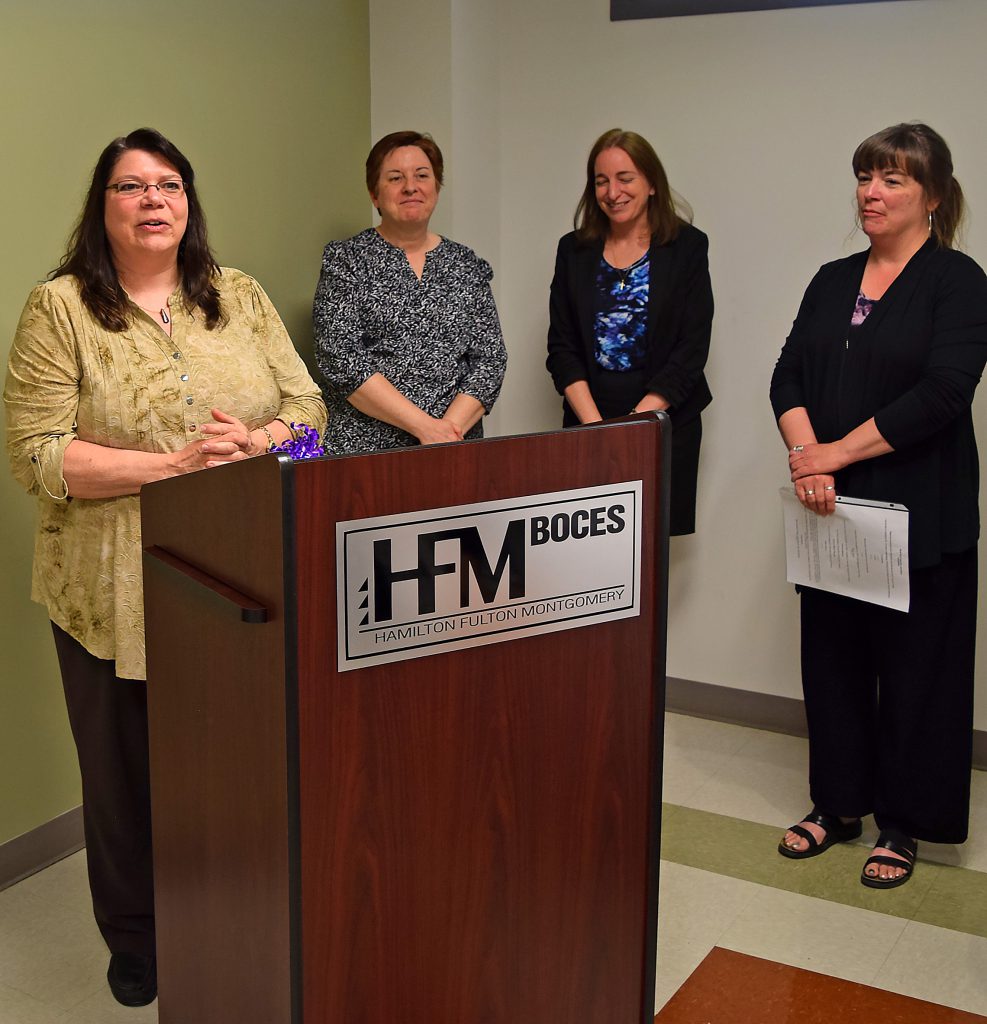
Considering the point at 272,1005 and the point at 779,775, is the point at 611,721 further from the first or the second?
the point at 779,775

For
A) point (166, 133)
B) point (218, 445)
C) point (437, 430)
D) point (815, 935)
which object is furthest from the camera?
point (437, 430)

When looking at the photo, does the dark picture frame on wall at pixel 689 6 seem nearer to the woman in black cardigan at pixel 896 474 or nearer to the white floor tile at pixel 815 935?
the woman in black cardigan at pixel 896 474

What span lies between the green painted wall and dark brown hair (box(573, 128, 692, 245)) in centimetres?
76

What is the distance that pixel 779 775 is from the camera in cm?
352

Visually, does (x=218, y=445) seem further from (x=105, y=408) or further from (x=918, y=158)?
(x=918, y=158)

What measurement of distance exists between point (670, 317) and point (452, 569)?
233 cm

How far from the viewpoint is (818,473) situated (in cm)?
285

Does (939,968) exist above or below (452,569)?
below

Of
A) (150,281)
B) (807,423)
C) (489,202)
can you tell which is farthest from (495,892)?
(489,202)

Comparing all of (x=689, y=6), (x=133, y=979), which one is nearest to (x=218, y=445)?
(x=133, y=979)

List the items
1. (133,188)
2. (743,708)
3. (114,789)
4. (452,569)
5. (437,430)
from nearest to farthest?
1. (452,569)
2. (133,188)
3. (114,789)
4. (437,430)
5. (743,708)

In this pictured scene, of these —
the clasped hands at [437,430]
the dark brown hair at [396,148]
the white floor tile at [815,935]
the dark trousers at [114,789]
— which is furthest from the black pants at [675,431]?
the dark trousers at [114,789]

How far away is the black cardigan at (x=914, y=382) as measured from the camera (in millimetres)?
2705

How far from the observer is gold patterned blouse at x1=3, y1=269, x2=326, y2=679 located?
2.14 meters
